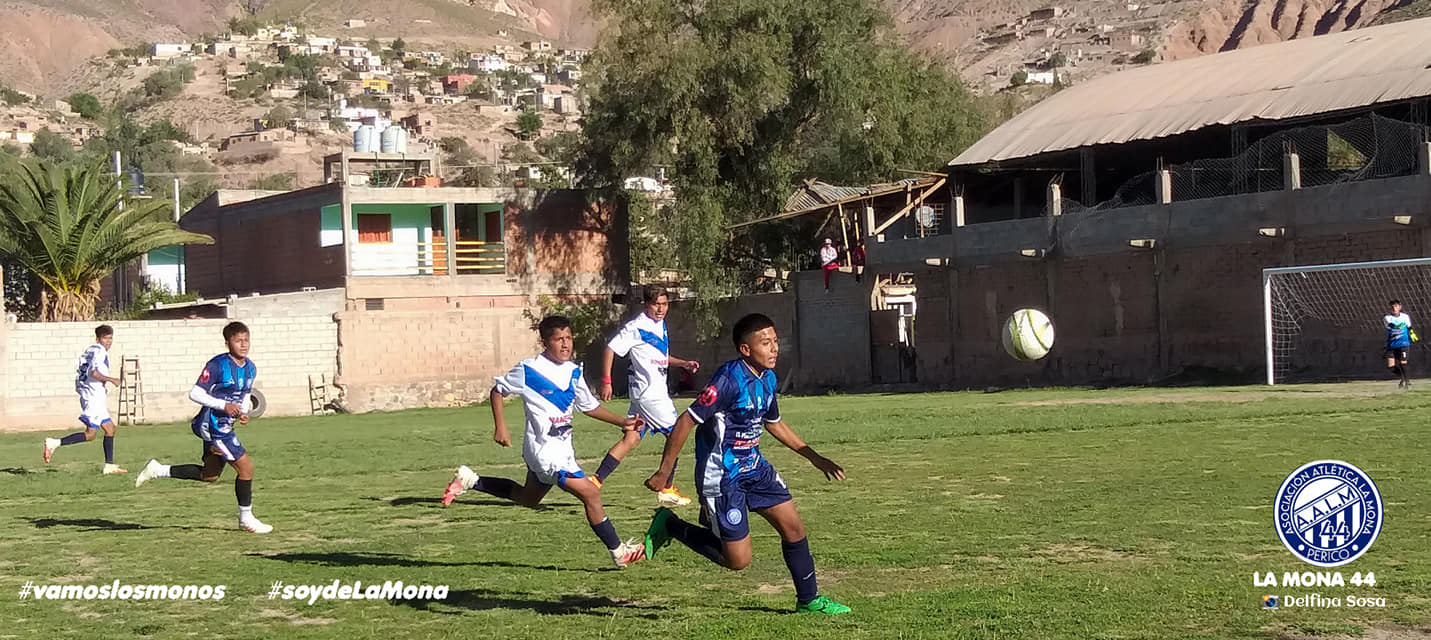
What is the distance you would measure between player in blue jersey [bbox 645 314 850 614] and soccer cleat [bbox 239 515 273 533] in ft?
16.2

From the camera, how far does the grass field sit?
8.31 meters

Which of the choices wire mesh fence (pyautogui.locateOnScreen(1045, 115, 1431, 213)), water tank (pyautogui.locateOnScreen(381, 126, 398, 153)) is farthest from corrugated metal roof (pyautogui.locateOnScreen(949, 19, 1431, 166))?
water tank (pyautogui.locateOnScreen(381, 126, 398, 153))

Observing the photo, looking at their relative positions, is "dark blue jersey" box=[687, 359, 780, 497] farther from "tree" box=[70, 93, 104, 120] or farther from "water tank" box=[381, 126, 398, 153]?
"tree" box=[70, 93, 104, 120]

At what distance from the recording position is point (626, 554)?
32.3ft

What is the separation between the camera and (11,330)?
36.3 meters

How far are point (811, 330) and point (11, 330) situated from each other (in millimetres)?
19686

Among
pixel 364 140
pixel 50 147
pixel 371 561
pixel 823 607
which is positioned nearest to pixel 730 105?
pixel 364 140

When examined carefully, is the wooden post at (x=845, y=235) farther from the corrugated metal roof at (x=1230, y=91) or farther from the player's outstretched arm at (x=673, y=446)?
the player's outstretched arm at (x=673, y=446)

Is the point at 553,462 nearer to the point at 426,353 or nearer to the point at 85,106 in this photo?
the point at 426,353

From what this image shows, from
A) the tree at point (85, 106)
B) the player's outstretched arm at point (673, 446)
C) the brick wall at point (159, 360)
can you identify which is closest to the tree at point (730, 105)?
the brick wall at point (159, 360)

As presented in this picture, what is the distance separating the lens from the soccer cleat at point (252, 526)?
12.6 metres

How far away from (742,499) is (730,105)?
3811 centimetres

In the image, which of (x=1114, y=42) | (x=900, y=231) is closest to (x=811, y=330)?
(x=900, y=231)

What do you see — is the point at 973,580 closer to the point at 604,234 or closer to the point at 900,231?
the point at 900,231
